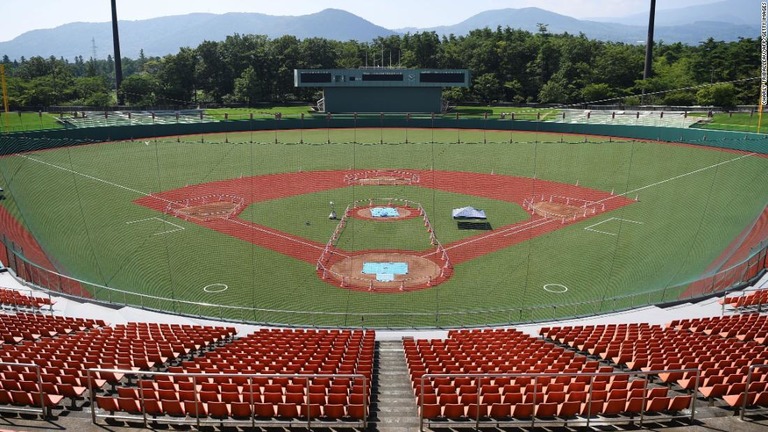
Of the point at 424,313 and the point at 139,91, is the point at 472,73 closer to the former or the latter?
the point at 139,91

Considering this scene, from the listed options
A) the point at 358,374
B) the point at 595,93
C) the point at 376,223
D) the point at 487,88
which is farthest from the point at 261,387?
the point at 487,88

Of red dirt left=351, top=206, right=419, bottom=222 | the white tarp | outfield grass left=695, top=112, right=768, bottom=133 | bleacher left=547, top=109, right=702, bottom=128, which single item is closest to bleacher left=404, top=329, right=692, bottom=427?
the white tarp

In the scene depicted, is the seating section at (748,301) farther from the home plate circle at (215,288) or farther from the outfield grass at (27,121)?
the outfield grass at (27,121)

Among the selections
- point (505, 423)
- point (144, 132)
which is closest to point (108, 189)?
point (144, 132)

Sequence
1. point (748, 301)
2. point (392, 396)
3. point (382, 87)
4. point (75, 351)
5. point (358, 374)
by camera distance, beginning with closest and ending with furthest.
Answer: point (358, 374), point (392, 396), point (75, 351), point (748, 301), point (382, 87)

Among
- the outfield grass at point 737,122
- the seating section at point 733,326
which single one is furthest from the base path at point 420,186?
the outfield grass at point 737,122

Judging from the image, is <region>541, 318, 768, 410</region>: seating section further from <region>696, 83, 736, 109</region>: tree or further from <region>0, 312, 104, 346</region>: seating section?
<region>696, 83, 736, 109</region>: tree

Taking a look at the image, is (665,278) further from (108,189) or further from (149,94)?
(149,94)
